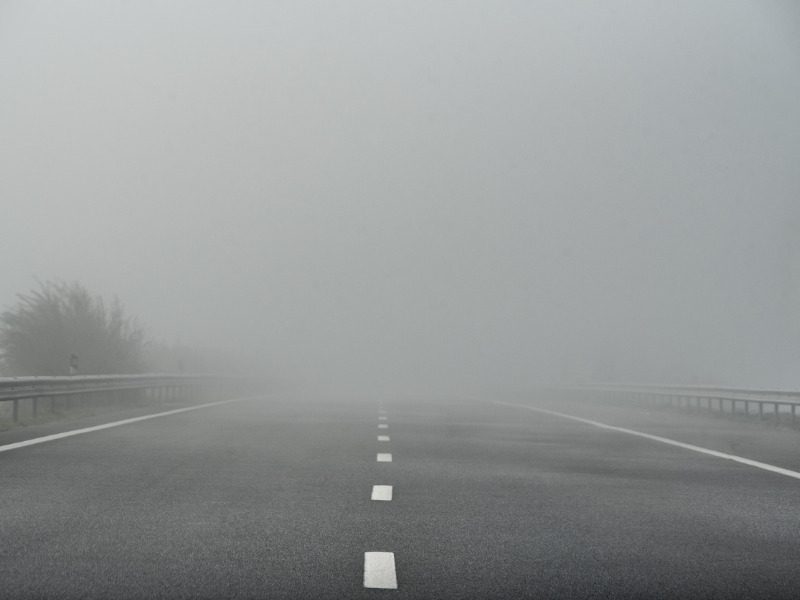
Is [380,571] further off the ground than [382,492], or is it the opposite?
[382,492]

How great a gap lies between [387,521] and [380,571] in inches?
71.6

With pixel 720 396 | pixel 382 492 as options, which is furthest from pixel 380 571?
pixel 720 396

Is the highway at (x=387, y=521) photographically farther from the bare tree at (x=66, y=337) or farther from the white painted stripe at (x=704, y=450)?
the bare tree at (x=66, y=337)

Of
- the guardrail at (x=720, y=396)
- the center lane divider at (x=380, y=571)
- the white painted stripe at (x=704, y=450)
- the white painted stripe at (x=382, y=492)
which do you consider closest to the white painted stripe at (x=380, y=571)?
the center lane divider at (x=380, y=571)

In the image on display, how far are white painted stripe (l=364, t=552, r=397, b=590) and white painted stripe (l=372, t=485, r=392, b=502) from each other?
98.9 inches

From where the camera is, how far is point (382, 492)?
9750mm

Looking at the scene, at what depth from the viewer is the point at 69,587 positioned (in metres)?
5.71

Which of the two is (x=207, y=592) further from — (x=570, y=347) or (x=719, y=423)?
(x=570, y=347)

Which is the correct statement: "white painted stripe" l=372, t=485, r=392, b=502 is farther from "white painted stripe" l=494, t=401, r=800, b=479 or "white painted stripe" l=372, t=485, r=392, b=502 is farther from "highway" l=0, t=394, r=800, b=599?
"white painted stripe" l=494, t=401, r=800, b=479

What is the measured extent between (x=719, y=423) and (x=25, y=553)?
790 inches

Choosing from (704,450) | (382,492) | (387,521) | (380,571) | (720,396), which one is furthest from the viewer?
(720,396)

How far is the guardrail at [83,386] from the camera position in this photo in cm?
1845

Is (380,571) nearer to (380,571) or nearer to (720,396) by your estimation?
(380,571)

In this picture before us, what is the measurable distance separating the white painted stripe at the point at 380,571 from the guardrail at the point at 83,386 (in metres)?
12.2
